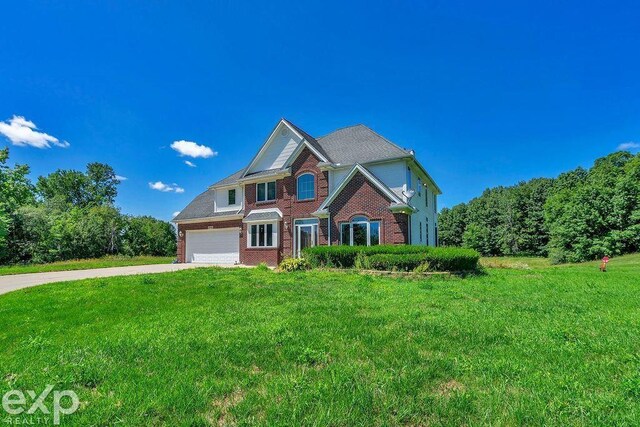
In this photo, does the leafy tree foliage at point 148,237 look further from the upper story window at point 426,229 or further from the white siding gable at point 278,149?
the upper story window at point 426,229

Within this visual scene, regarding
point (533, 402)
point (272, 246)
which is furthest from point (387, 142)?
point (533, 402)

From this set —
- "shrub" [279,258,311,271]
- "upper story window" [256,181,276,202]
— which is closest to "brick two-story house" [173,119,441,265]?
"upper story window" [256,181,276,202]

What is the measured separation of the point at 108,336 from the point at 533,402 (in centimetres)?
527

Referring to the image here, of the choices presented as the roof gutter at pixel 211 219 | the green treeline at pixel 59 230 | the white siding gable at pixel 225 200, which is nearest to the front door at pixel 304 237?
the roof gutter at pixel 211 219

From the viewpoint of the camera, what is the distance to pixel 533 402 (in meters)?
2.68

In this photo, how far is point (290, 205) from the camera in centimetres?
1912

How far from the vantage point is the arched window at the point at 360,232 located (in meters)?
15.7

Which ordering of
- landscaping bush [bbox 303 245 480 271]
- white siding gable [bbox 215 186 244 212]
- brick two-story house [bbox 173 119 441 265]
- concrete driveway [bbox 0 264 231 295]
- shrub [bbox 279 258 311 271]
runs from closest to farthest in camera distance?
concrete driveway [bbox 0 264 231 295] < landscaping bush [bbox 303 245 480 271] < shrub [bbox 279 258 311 271] < brick two-story house [bbox 173 119 441 265] < white siding gable [bbox 215 186 244 212]

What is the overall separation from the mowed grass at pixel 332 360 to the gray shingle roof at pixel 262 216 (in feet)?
41.1

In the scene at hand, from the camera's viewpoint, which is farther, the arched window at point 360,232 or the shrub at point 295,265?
the arched window at point 360,232

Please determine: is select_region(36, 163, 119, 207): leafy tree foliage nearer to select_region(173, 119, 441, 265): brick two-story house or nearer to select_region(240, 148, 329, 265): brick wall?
select_region(173, 119, 441, 265): brick two-story house

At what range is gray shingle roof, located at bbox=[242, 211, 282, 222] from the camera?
19389 millimetres

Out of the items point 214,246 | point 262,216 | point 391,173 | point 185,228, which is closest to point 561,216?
point 391,173

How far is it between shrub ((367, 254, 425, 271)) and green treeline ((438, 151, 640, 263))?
28.1m
